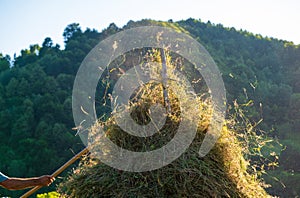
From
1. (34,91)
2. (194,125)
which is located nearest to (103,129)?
(194,125)

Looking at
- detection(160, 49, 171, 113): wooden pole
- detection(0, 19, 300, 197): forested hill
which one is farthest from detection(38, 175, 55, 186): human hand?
detection(0, 19, 300, 197): forested hill

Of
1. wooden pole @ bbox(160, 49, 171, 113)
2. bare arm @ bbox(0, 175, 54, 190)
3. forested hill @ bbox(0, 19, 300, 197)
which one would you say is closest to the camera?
wooden pole @ bbox(160, 49, 171, 113)

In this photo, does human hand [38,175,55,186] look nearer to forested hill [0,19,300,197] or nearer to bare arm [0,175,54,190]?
bare arm [0,175,54,190]

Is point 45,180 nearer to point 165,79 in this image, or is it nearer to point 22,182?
point 22,182

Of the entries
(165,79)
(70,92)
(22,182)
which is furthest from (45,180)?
(70,92)

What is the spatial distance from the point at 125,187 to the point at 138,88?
2.72 ft

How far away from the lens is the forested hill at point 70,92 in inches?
883

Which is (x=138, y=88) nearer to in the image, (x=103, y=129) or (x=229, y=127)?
(x=103, y=129)

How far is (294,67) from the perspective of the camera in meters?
31.7

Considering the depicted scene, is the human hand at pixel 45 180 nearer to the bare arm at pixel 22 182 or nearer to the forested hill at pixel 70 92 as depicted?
the bare arm at pixel 22 182

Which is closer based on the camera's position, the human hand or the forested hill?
the human hand

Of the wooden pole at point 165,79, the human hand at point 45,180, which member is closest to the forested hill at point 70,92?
the wooden pole at point 165,79

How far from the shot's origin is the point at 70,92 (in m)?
27.7

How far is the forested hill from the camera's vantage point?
22.4 m
